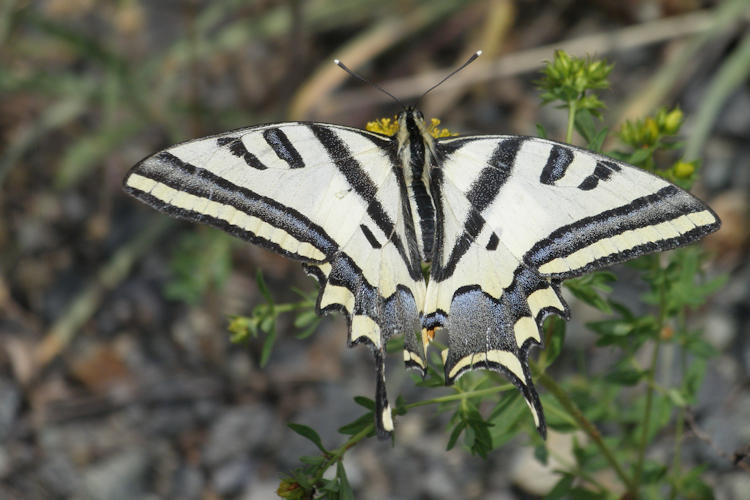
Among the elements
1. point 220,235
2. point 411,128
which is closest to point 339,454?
point 411,128

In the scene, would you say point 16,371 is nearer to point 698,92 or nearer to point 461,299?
point 461,299

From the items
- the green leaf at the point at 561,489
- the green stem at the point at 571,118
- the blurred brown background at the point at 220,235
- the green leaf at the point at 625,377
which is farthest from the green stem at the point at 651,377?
the blurred brown background at the point at 220,235

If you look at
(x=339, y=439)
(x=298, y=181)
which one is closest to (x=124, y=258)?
(x=339, y=439)

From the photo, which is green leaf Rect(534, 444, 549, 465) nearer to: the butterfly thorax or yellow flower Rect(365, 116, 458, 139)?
the butterfly thorax

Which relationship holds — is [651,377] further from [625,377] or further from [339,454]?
[339,454]

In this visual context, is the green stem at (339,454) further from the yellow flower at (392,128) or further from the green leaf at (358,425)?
the yellow flower at (392,128)
